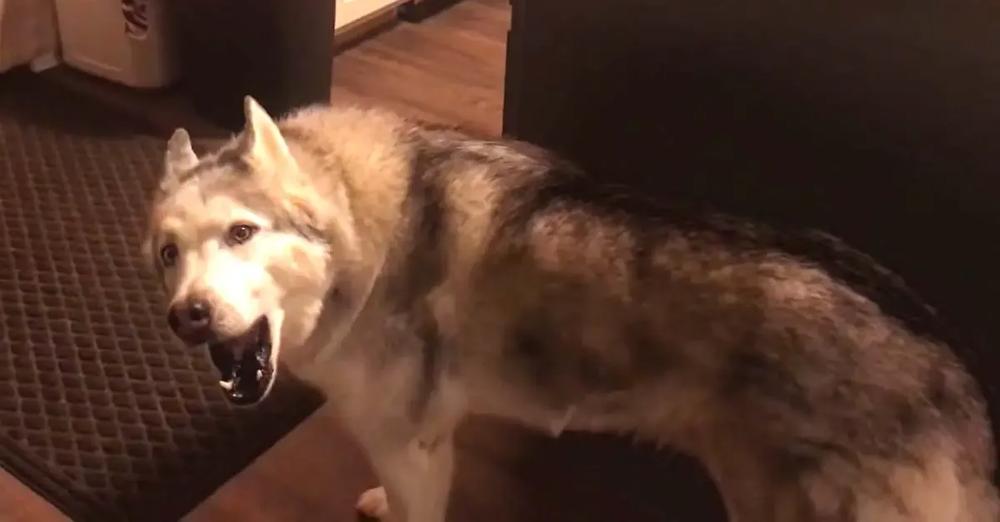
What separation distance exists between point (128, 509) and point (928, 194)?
146 centimetres

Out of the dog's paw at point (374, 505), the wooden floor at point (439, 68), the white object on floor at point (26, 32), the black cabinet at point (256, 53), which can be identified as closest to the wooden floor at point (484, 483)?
the dog's paw at point (374, 505)

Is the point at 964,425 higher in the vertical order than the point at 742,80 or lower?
lower

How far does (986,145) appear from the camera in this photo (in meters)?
1.62

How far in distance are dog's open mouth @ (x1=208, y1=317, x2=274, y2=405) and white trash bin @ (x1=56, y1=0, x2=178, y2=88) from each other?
1.80 metres

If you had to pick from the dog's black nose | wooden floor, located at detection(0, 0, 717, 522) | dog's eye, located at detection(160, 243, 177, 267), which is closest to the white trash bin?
wooden floor, located at detection(0, 0, 717, 522)

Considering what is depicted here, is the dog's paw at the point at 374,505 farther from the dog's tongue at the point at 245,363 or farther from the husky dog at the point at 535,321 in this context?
the dog's tongue at the point at 245,363

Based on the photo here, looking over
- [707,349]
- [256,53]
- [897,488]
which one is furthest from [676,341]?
[256,53]

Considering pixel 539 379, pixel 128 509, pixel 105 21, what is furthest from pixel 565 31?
pixel 105 21

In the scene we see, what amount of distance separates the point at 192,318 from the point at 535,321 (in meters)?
0.49

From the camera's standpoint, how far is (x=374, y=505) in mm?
1986

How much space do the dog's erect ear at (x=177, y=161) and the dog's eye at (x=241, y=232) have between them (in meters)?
0.16

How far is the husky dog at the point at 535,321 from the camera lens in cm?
143

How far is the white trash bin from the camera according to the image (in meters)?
3.10

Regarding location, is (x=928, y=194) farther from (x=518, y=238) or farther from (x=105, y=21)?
(x=105, y=21)
